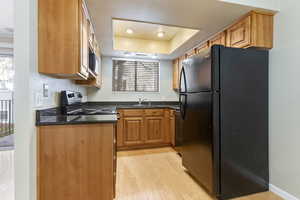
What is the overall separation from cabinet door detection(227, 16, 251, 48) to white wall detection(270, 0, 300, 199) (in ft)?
1.09

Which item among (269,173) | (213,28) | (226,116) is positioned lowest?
(269,173)

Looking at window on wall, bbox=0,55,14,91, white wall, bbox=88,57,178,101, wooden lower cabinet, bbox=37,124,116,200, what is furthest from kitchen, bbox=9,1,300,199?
window on wall, bbox=0,55,14,91

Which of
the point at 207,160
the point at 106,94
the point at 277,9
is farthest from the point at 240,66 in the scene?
the point at 106,94

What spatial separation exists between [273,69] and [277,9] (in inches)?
27.8

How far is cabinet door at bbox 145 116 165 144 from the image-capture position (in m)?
3.54

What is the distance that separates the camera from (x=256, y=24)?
1895 mm

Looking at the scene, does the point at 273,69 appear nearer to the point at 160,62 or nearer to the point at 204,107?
the point at 204,107

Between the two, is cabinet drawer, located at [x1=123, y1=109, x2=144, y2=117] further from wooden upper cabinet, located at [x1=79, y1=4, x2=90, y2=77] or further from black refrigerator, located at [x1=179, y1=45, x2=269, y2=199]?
wooden upper cabinet, located at [x1=79, y1=4, x2=90, y2=77]

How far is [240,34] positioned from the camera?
2072 millimetres

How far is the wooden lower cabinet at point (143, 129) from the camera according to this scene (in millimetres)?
3404

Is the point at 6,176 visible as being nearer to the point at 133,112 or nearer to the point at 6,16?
the point at 133,112

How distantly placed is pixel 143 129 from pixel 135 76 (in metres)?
1.45

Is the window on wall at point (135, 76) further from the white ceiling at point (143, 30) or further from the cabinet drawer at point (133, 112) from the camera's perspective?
the cabinet drawer at point (133, 112)

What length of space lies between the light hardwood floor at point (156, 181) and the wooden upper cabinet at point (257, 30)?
1.81 m
